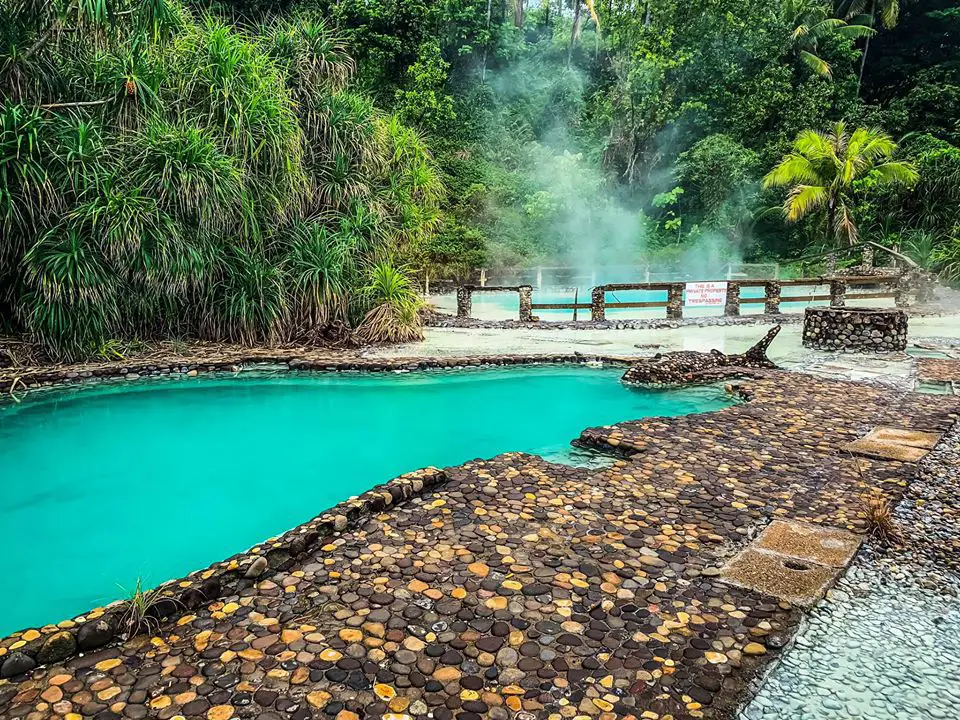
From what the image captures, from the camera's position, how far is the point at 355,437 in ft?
22.3

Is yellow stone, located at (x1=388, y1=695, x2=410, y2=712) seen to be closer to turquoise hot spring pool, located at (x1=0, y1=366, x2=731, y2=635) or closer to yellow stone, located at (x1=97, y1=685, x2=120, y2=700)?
yellow stone, located at (x1=97, y1=685, x2=120, y2=700)

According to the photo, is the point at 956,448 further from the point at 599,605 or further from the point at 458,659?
the point at 458,659

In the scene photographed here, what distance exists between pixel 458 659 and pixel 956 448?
4.43 m

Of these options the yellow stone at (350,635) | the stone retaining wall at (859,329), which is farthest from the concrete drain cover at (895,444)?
the stone retaining wall at (859,329)

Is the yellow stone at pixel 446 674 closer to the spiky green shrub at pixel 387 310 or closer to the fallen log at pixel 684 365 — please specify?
the fallen log at pixel 684 365

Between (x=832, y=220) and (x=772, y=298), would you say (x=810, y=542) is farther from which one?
(x=832, y=220)

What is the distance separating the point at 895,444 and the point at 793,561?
245 centimetres

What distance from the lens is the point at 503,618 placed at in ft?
9.24

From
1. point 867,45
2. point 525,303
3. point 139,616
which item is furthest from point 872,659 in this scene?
point 867,45

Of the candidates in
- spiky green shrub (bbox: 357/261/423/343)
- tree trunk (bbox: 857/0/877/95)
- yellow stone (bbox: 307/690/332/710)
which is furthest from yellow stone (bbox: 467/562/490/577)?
tree trunk (bbox: 857/0/877/95)

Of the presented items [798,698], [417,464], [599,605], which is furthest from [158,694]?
[417,464]

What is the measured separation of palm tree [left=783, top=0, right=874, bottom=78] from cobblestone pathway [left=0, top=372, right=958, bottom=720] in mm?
23296

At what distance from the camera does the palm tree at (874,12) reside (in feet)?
79.9

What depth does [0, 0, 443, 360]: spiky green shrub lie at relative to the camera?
862 centimetres
